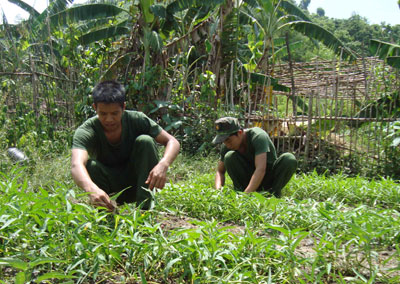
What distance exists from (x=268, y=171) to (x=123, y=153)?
1626 mm

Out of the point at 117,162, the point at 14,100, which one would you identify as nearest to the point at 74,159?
the point at 117,162

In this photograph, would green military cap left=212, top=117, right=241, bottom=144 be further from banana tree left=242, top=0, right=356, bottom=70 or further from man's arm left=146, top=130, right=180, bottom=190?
banana tree left=242, top=0, right=356, bottom=70

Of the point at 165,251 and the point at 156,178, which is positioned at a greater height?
the point at 156,178

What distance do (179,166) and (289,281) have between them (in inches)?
157

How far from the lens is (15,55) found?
6.18 meters

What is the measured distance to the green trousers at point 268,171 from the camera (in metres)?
3.62

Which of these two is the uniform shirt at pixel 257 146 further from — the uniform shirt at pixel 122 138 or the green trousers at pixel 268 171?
the uniform shirt at pixel 122 138

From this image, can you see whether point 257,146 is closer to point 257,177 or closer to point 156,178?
point 257,177

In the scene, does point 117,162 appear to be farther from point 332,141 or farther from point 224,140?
point 332,141

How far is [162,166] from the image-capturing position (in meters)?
2.44

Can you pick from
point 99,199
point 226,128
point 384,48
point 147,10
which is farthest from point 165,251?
point 147,10

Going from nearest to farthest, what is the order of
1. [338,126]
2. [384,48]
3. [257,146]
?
[257,146] < [338,126] < [384,48]

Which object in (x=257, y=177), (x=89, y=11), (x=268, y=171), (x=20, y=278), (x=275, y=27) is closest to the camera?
(x=20, y=278)

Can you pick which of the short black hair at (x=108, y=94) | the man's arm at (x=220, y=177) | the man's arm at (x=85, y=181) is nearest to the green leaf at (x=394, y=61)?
the man's arm at (x=220, y=177)
